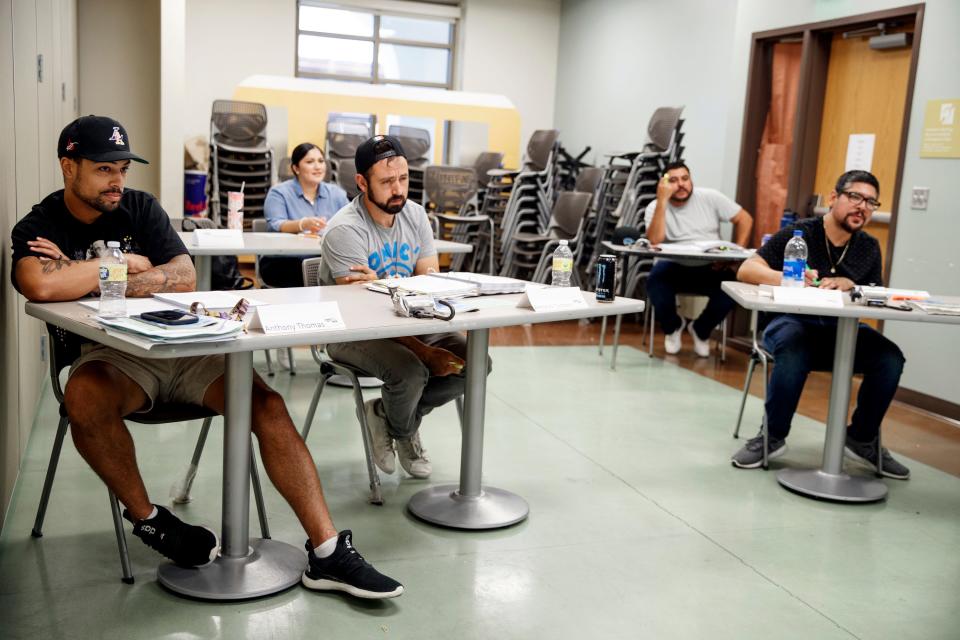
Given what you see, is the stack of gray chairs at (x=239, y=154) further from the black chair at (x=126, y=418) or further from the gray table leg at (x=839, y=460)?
the gray table leg at (x=839, y=460)

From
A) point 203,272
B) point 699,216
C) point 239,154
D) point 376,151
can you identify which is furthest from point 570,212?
point 376,151

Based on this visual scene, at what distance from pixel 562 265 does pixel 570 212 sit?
4129 mm

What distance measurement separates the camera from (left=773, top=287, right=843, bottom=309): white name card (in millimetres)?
3207

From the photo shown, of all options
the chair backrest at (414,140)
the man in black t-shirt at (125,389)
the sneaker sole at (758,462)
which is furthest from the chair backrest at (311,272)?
the chair backrest at (414,140)

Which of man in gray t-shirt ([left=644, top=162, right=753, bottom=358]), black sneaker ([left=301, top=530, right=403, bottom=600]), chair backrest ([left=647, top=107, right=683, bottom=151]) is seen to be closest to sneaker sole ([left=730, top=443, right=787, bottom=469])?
black sneaker ([left=301, top=530, right=403, bottom=600])

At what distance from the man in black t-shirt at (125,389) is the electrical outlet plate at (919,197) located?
3962 mm

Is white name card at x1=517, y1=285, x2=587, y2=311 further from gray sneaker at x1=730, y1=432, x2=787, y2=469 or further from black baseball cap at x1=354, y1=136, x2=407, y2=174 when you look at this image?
gray sneaker at x1=730, y1=432, x2=787, y2=469

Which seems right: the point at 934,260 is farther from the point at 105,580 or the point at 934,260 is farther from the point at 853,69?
the point at 105,580

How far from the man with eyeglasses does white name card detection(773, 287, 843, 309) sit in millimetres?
300

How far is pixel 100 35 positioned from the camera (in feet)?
27.1


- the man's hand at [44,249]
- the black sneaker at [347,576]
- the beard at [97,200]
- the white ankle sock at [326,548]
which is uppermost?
the beard at [97,200]

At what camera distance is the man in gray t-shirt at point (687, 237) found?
19.8 feet

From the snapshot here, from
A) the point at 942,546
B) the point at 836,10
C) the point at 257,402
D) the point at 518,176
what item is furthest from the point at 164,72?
the point at 942,546

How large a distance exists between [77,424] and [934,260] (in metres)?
4.42
